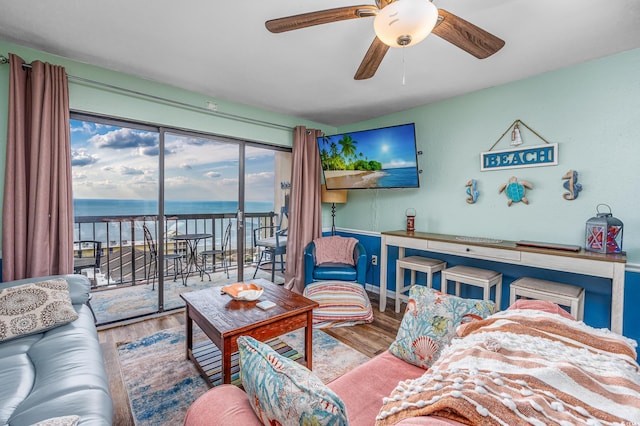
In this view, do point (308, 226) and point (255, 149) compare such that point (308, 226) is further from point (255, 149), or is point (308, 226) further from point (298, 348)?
point (298, 348)

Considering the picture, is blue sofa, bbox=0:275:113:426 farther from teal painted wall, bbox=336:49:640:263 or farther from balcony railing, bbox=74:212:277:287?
teal painted wall, bbox=336:49:640:263

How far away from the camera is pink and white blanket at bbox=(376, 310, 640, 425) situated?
1.84 feet

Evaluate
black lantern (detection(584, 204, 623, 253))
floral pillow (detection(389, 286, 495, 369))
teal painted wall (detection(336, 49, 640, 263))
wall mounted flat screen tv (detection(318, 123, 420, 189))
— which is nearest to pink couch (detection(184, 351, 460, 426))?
floral pillow (detection(389, 286, 495, 369))

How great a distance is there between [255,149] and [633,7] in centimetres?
340

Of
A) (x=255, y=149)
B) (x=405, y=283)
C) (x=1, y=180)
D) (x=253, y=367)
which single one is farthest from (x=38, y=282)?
(x=405, y=283)

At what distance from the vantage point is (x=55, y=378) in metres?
1.25

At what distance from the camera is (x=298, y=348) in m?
2.32

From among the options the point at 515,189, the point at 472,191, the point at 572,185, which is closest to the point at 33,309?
the point at 472,191

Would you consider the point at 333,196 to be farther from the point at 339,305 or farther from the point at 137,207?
the point at 137,207

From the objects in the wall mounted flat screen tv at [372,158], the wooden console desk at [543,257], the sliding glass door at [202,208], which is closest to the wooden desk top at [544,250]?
the wooden console desk at [543,257]

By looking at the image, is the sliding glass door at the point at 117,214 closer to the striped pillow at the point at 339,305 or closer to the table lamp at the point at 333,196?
the striped pillow at the point at 339,305

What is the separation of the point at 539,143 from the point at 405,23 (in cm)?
210

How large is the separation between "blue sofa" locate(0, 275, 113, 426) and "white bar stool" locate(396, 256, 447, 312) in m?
2.57

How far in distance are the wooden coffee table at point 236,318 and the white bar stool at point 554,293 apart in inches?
64.5
